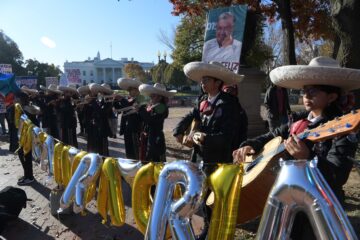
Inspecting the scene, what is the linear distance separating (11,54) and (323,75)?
64.4m

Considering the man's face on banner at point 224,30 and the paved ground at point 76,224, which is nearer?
the paved ground at point 76,224

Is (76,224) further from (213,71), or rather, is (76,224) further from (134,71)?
(134,71)

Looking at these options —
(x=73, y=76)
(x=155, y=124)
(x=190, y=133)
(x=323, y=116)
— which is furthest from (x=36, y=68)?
(x=323, y=116)

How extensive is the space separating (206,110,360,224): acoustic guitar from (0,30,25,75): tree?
60.1 metres

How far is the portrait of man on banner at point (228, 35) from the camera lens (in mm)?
8716

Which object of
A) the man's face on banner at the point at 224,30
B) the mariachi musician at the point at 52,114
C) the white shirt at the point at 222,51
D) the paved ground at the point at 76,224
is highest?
the man's face on banner at the point at 224,30

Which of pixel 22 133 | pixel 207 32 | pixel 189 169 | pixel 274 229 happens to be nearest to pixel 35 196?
pixel 22 133

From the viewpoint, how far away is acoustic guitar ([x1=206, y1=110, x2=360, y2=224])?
71.2 inches

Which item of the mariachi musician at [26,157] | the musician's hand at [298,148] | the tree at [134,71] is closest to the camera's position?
the musician's hand at [298,148]

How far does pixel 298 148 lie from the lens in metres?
1.94

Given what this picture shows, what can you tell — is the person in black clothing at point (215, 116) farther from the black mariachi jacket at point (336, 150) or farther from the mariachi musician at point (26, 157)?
the mariachi musician at point (26, 157)

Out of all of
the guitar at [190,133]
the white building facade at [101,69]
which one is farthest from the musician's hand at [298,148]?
the white building facade at [101,69]

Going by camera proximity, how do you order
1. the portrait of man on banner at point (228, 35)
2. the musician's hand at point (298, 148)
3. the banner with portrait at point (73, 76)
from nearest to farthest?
the musician's hand at point (298, 148) < the portrait of man on banner at point (228, 35) < the banner with portrait at point (73, 76)

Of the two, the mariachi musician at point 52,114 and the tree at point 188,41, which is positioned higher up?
the tree at point 188,41
